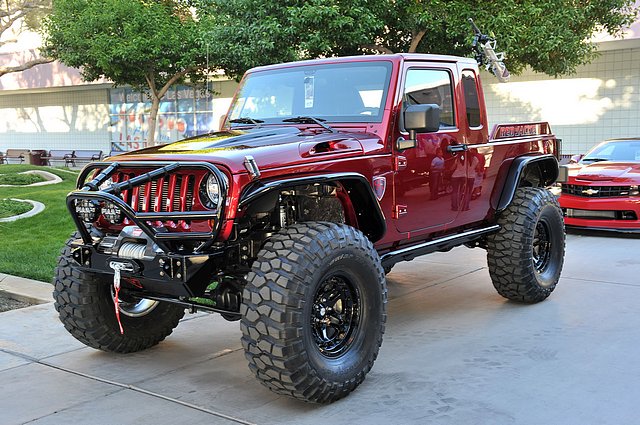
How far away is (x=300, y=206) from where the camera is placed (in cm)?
486

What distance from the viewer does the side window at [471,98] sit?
20.0 feet

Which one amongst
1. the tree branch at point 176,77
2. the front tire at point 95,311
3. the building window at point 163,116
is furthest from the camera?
the building window at point 163,116

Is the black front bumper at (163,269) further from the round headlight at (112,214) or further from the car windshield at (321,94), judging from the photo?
the car windshield at (321,94)

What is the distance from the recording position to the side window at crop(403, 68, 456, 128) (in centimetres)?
548

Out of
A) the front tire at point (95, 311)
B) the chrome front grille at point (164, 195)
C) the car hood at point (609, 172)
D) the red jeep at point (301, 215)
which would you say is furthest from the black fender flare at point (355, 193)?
the car hood at point (609, 172)

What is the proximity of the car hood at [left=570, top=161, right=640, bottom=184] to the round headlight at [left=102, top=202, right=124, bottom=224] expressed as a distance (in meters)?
8.42

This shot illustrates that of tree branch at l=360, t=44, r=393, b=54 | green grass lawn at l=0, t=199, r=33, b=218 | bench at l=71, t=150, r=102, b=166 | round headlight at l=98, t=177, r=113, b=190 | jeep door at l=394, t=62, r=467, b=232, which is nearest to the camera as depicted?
round headlight at l=98, t=177, r=113, b=190

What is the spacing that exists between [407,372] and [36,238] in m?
7.08

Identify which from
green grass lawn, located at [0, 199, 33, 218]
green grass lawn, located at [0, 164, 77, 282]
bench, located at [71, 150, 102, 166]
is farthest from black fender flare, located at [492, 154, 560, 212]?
bench, located at [71, 150, 102, 166]

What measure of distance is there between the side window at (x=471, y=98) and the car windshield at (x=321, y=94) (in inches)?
41.3

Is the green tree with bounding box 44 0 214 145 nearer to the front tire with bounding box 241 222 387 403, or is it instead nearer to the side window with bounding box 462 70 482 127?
the side window with bounding box 462 70 482 127

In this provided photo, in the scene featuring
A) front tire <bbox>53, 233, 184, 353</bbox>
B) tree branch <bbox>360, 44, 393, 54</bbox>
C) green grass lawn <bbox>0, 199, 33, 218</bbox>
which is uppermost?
tree branch <bbox>360, 44, 393, 54</bbox>

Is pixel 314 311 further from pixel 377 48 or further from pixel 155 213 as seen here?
pixel 377 48

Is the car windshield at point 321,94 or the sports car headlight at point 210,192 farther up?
the car windshield at point 321,94
